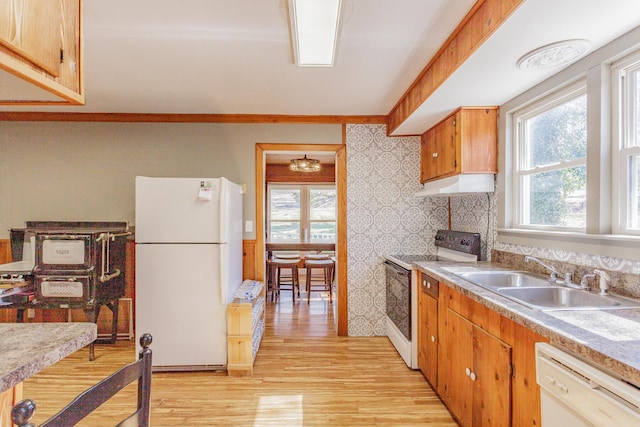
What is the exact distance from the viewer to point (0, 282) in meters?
2.91

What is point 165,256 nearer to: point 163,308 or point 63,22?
point 163,308

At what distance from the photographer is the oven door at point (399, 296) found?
284 cm

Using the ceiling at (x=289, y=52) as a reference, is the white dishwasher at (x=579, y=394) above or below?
below

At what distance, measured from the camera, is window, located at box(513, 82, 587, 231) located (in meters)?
2.01

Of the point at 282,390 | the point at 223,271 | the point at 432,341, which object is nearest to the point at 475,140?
the point at 432,341

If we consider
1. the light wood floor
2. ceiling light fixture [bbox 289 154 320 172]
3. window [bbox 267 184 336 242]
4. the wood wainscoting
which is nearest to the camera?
the light wood floor

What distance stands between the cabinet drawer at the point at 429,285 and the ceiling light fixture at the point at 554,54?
1438mm

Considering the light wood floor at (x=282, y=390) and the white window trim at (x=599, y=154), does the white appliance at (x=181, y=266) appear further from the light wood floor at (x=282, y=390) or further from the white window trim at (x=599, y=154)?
the white window trim at (x=599, y=154)

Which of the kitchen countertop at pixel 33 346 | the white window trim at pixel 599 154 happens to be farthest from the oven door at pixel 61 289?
the white window trim at pixel 599 154

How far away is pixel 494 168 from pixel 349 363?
80.6 inches

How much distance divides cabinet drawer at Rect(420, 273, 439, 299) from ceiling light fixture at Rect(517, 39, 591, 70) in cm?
144

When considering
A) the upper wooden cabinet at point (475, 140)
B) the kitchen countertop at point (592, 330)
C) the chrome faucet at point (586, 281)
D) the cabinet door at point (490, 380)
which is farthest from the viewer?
the upper wooden cabinet at point (475, 140)

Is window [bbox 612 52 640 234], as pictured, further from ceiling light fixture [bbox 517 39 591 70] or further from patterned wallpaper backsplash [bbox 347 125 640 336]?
patterned wallpaper backsplash [bbox 347 125 640 336]

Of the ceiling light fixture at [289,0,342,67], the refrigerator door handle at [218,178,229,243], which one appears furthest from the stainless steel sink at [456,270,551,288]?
the refrigerator door handle at [218,178,229,243]
